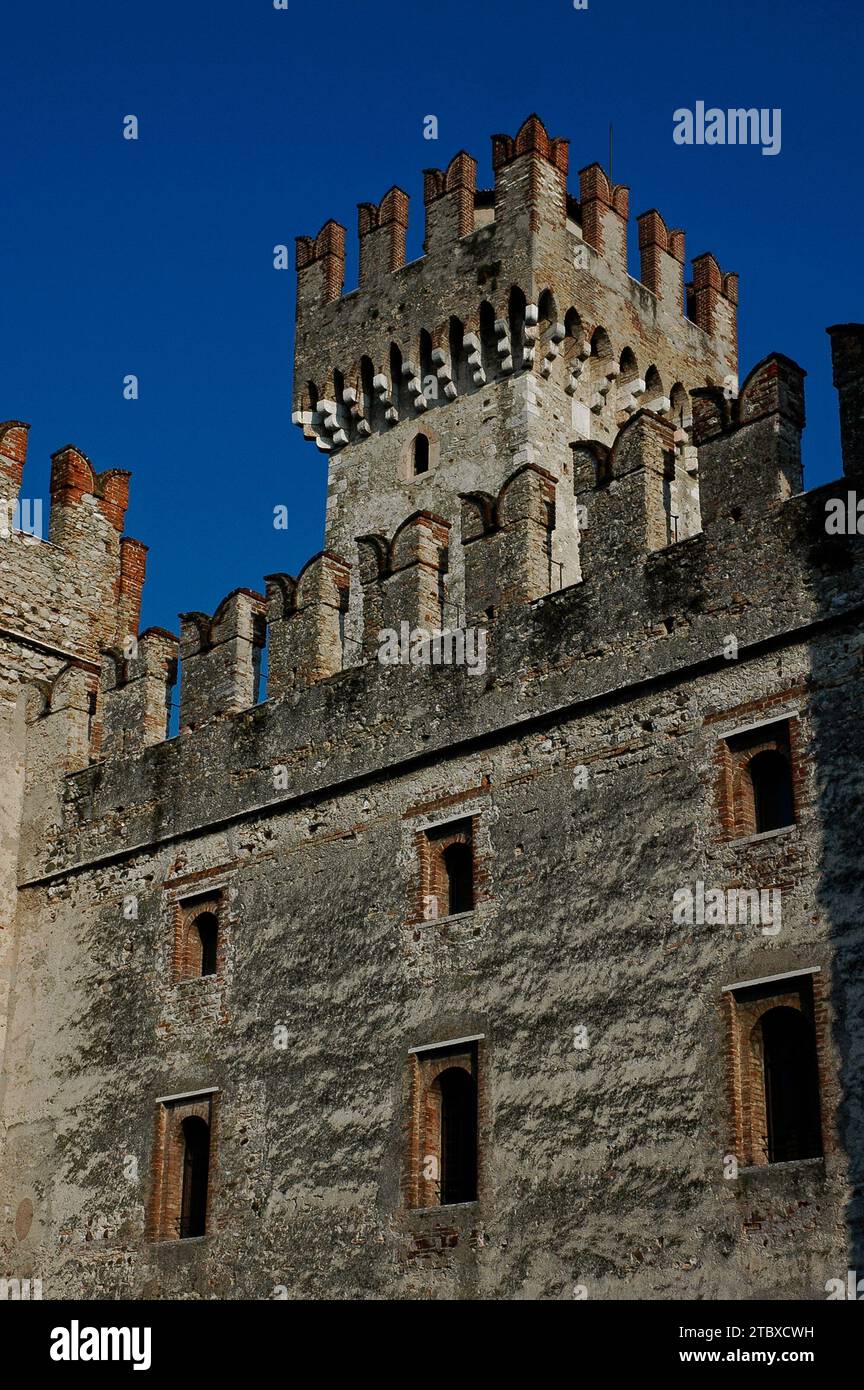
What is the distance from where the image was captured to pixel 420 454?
2453 centimetres

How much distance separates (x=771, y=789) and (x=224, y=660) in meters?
6.25

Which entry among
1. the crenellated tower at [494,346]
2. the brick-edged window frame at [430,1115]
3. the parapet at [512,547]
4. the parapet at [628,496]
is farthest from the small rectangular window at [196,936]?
the crenellated tower at [494,346]

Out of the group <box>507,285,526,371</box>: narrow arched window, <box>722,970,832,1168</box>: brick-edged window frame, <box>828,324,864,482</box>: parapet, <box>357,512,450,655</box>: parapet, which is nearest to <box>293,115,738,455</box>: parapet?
<box>507,285,526,371</box>: narrow arched window

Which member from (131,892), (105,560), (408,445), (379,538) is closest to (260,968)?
(131,892)

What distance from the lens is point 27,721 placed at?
19.4 metres

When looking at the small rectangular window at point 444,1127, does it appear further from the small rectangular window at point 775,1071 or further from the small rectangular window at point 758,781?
the small rectangular window at point 758,781

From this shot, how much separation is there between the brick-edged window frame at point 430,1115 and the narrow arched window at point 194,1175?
2.39m

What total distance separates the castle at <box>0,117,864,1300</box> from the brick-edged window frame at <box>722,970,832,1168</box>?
26 millimetres

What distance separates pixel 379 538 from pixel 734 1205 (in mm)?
6809

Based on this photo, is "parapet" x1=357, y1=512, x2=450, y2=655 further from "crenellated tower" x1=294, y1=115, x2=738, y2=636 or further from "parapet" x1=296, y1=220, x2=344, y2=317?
"parapet" x1=296, y1=220, x2=344, y2=317

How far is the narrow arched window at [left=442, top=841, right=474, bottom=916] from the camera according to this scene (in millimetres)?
14633

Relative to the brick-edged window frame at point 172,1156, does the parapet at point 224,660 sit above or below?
above

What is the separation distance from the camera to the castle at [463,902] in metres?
12.3

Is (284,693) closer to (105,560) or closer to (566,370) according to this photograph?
(105,560)
